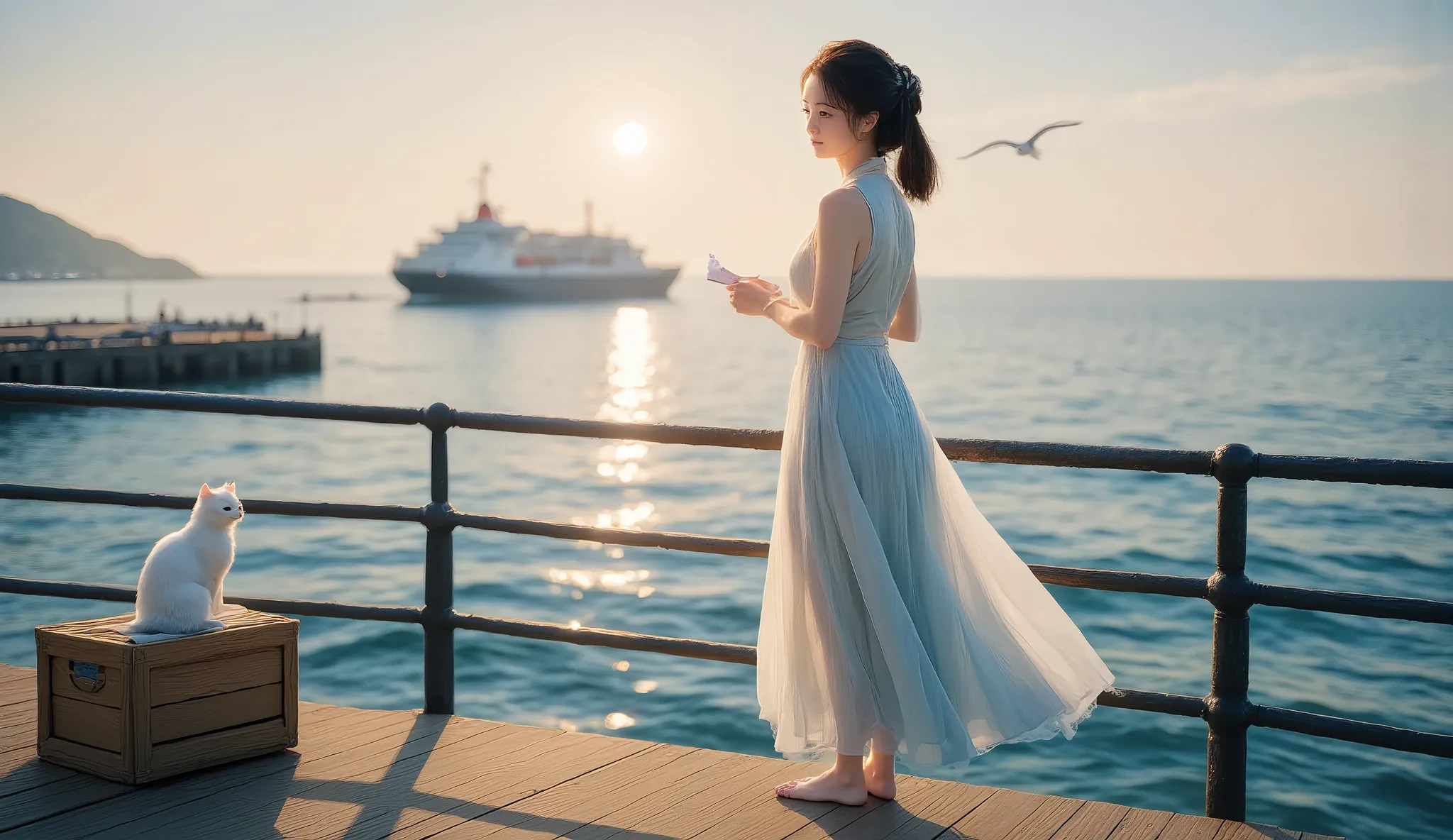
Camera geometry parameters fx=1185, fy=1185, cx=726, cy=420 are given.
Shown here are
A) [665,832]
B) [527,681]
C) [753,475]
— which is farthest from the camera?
[753,475]

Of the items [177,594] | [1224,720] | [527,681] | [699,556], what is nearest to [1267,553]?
[699,556]

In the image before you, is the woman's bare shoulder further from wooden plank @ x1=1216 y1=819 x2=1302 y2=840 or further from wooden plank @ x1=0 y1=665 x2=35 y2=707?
wooden plank @ x1=0 y1=665 x2=35 y2=707

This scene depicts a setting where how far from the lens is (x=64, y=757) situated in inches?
109

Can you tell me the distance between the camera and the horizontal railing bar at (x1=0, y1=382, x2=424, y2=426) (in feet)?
10.6

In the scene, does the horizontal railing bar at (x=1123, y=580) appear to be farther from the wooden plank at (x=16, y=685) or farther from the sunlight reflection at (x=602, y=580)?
the sunlight reflection at (x=602, y=580)

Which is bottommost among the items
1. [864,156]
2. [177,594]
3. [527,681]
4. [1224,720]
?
[527,681]

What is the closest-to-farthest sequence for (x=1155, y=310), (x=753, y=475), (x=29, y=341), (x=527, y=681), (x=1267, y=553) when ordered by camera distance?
(x=527, y=681)
(x=1267, y=553)
(x=753, y=475)
(x=29, y=341)
(x=1155, y=310)

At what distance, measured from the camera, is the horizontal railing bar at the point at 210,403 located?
3240 mm

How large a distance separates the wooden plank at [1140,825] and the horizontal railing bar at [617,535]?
1014mm

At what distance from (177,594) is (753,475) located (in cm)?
2310

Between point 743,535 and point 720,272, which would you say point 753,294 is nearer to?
point 720,272

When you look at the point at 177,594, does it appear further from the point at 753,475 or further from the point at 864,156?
the point at 753,475

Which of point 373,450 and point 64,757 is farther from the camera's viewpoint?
point 373,450

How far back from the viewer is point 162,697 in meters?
2.67
